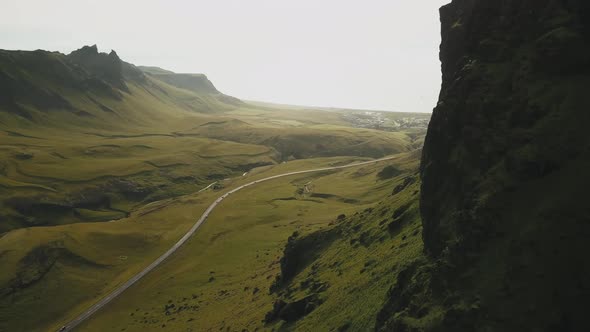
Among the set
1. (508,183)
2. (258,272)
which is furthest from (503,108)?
(258,272)

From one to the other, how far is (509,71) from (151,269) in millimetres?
118024

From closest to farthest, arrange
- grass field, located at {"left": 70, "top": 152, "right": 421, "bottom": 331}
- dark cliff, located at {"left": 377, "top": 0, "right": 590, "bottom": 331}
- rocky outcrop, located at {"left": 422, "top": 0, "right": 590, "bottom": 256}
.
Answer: dark cliff, located at {"left": 377, "top": 0, "right": 590, "bottom": 331}, rocky outcrop, located at {"left": 422, "top": 0, "right": 590, "bottom": 256}, grass field, located at {"left": 70, "top": 152, "right": 421, "bottom": 331}

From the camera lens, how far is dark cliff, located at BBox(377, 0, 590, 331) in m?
28.8

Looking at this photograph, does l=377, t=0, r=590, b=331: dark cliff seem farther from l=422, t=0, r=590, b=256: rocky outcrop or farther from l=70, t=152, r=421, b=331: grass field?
l=70, t=152, r=421, b=331: grass field

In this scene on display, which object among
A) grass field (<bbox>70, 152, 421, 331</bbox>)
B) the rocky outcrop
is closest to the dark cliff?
the rocky outcrop

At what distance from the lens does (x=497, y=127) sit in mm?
38594

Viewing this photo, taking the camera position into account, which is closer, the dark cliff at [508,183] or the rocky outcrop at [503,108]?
the dark cliff at [508,183]

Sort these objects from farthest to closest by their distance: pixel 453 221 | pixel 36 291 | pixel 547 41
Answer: pixel 36 291 < pixel 453 221 < pixel 547 41

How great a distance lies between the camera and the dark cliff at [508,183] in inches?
1133

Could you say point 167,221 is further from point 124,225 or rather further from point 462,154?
point 462,154

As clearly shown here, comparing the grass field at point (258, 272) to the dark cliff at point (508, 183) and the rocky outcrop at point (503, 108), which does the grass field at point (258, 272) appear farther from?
the dark cliff at point (508, 183)

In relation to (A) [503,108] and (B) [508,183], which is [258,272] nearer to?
(A) [503,108]

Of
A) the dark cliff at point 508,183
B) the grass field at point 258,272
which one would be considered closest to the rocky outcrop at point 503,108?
the dark cliff at point 508,183

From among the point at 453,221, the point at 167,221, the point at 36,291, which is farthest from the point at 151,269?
the point at 453,221
